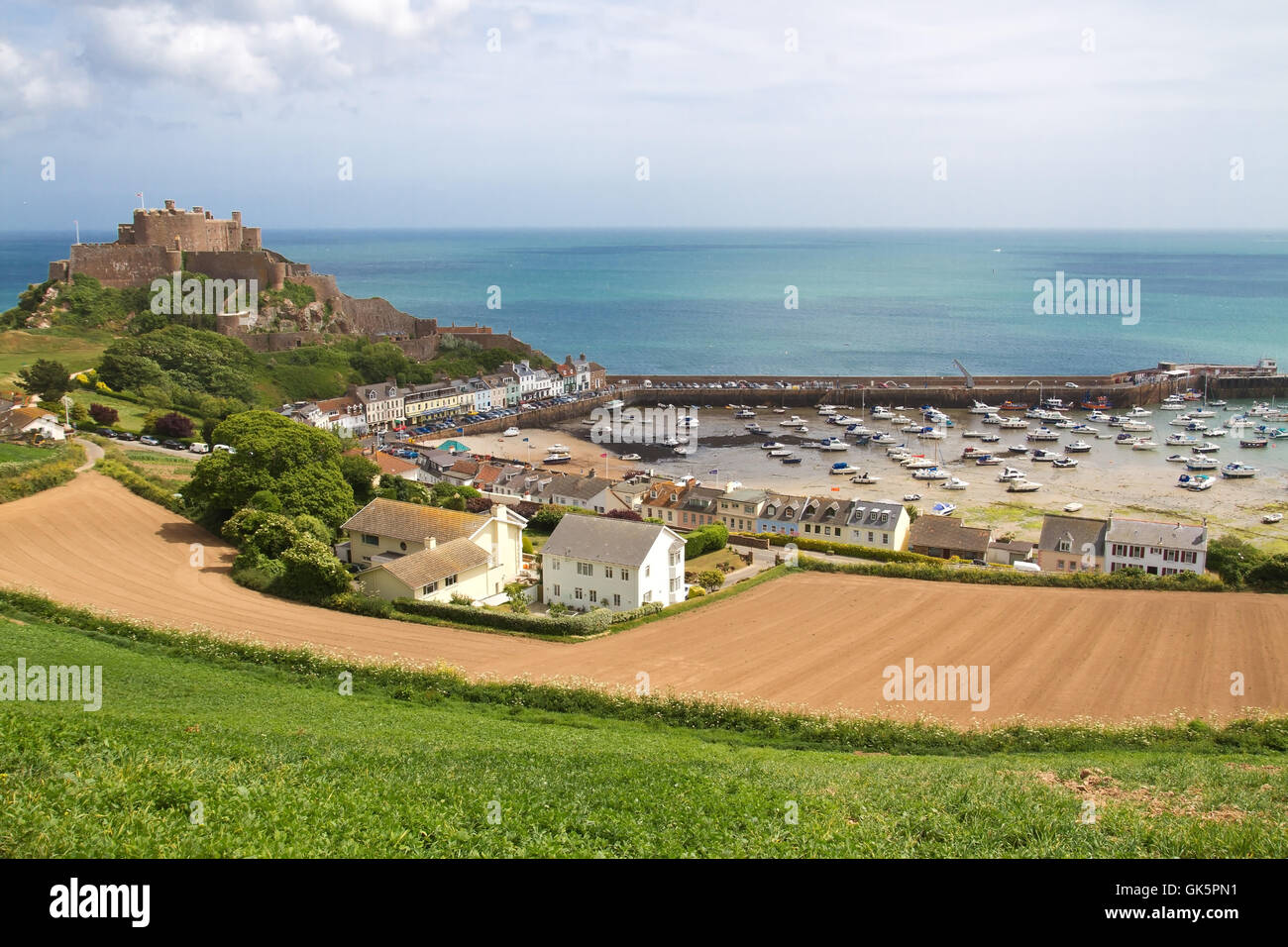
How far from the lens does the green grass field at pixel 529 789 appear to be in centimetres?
846

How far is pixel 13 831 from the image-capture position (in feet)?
24.9

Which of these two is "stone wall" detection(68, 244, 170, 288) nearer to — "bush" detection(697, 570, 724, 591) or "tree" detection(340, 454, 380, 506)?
"tree" detection(340, 454, 380, 506)

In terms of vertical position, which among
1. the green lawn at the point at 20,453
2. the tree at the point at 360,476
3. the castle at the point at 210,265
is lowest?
the tree at the point at 360,476

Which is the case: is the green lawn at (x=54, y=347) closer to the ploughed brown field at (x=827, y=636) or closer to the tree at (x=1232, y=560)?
the ploughed brown field at (x=827, y=636)

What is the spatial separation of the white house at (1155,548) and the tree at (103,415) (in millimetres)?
36105

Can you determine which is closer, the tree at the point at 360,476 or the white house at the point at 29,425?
the tree at the point at 360,476

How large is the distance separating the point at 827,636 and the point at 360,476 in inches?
649

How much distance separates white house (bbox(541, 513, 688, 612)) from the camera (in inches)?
899

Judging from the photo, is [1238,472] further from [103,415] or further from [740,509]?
[103,415]

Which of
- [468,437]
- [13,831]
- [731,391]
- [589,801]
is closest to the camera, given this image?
[13,831]

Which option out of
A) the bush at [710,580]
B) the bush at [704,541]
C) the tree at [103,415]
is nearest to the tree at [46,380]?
the tree at [103,415]
